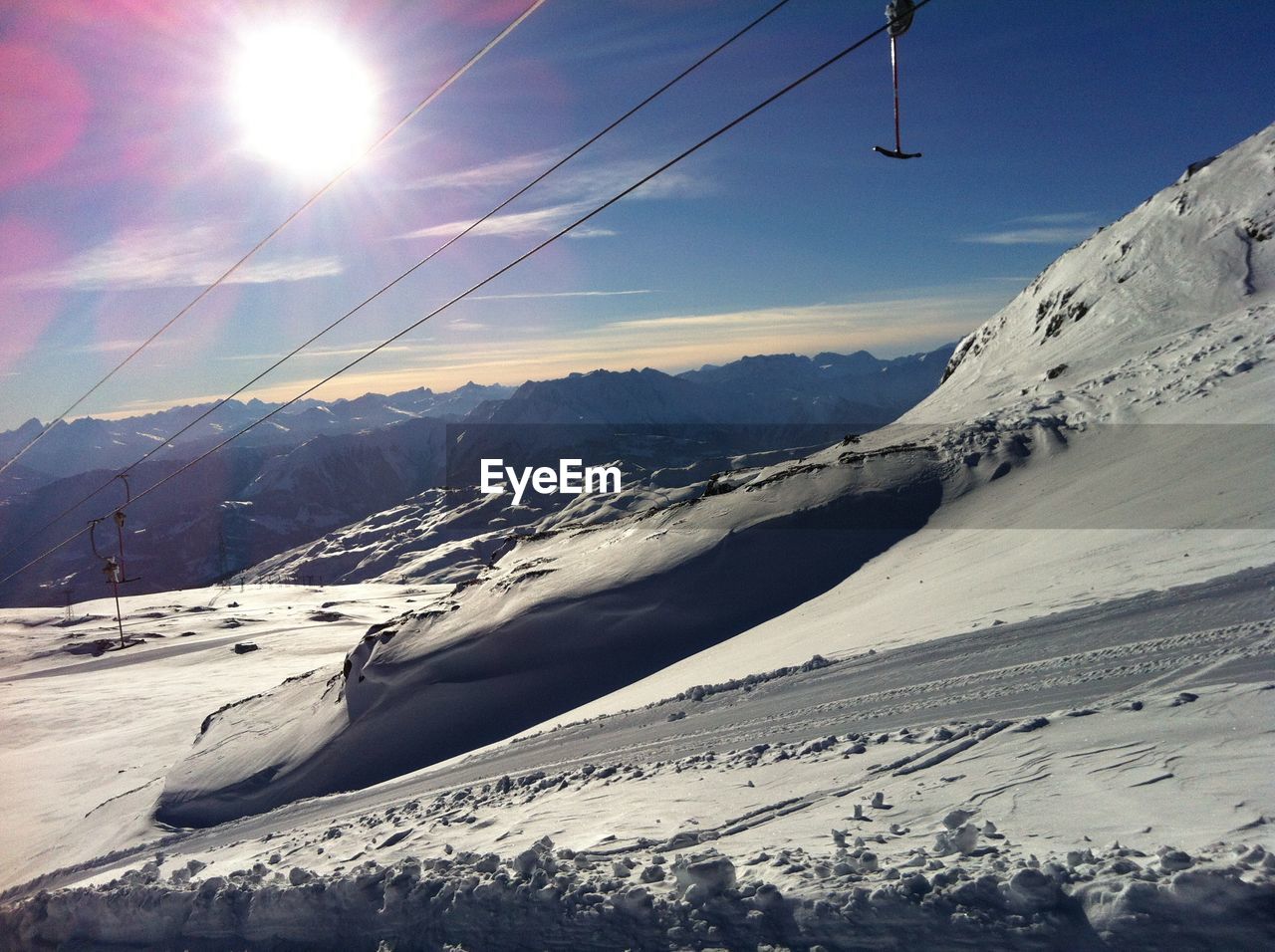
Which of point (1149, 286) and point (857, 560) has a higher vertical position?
point (1149, 286)

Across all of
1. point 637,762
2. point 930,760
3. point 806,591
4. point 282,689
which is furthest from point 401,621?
point 930,760

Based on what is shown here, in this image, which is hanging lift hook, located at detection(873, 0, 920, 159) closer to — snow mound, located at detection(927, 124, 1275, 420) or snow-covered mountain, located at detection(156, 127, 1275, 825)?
snow-covered mountain, located at detection(156, 127, 1275, 825)

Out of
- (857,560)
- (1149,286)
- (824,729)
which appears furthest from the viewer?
(1149,286)

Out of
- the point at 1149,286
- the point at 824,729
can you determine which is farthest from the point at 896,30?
the point at 1149,286

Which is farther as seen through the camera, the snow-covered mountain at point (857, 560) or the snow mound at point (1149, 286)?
the snow mound at point (1149, 286)

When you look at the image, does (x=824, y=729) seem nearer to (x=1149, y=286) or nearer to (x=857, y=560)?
(x=857, y=560)

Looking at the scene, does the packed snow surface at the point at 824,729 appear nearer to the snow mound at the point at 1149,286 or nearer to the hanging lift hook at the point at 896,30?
the snow mound at the point at 1149,286

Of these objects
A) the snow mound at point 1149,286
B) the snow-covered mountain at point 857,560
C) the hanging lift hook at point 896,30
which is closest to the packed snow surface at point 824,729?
the snow-covered mountain at point 857,560

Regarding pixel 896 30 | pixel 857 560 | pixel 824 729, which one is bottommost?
pixel 824 729

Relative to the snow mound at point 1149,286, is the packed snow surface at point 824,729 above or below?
below
